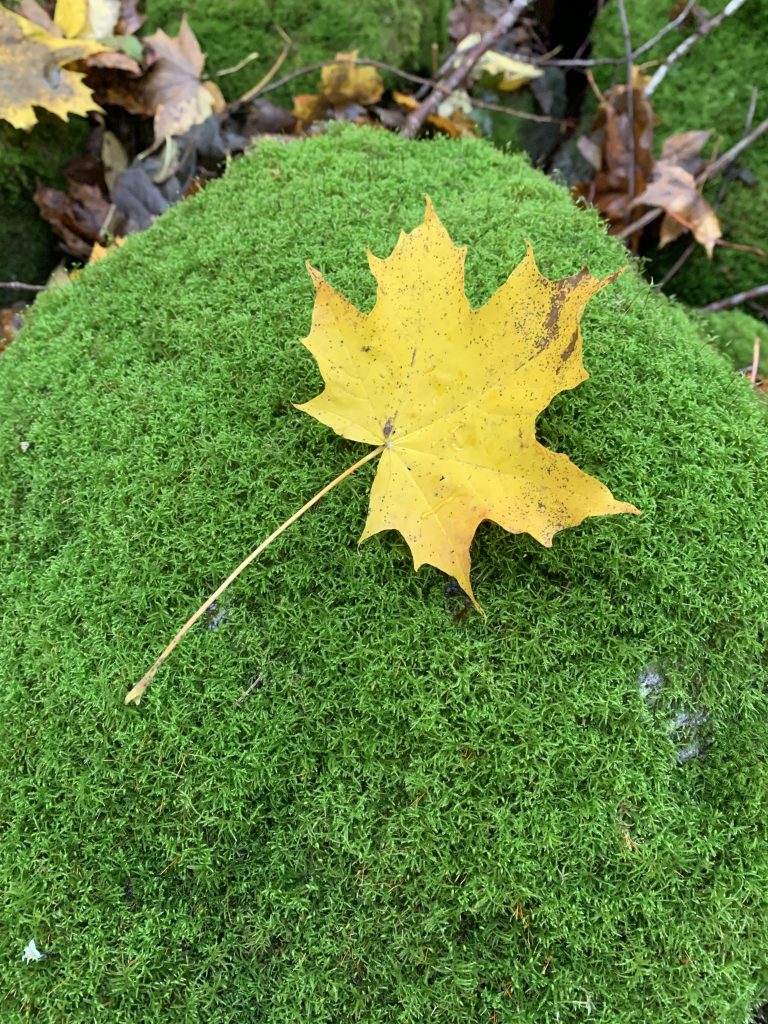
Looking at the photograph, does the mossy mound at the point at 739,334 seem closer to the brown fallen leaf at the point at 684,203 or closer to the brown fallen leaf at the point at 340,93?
the brown fallen leaf at the point at 684,203

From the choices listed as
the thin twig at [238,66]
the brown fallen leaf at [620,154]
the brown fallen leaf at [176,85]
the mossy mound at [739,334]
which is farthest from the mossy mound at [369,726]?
the thin twig at [238,66]

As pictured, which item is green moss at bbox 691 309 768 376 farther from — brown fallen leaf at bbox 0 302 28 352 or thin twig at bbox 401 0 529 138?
brown fallen leaf at bbox 0 302 28 352

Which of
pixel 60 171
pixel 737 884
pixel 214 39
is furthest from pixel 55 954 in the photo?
pixel 214 39

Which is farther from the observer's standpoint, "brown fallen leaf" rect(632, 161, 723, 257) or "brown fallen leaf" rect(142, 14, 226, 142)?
"brown fallen leaf" rect(142, 14, 226, 142)

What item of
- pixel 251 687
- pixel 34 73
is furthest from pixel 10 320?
pixel 251 687

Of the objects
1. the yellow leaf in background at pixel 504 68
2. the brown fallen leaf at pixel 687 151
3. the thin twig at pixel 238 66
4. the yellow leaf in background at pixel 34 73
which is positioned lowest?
the yellow leaf in background at pixel 34 73

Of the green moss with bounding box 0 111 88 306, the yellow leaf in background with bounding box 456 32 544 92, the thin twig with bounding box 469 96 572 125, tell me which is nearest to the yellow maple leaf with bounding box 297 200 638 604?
the green moss with bounding box 0 111 88 306
